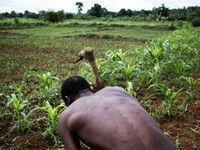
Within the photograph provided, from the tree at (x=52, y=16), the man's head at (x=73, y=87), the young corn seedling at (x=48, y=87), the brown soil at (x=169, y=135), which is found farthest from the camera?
the tree at (x=52, y=16)

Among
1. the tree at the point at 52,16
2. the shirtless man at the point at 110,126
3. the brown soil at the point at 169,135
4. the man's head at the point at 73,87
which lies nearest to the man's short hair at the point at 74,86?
the man's head at the point at 73,87

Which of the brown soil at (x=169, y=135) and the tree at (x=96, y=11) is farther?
the tree at (x=96, y=11)

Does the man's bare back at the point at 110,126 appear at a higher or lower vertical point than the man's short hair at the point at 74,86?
lower

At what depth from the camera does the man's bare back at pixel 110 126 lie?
5.32ft

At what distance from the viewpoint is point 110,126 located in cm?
169

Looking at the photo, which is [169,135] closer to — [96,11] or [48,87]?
[48,87]

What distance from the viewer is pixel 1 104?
4547 millimetres

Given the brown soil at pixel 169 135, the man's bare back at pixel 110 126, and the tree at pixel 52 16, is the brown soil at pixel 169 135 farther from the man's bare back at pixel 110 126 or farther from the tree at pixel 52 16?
the tree at pixel 52 16

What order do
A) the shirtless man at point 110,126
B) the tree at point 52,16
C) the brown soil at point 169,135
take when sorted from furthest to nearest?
1. the tree at point 52,16
2. the brown soil at point 169,135
3. the shirtless man at point 110,126

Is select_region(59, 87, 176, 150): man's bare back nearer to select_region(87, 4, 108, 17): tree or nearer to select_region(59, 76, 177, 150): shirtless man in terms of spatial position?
select_region(59, 76, 177, 150): shirtless man

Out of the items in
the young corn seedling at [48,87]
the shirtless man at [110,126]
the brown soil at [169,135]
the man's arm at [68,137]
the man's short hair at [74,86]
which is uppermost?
the man's short hair at [74,86]

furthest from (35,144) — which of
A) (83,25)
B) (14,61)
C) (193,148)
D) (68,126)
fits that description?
(83,25)

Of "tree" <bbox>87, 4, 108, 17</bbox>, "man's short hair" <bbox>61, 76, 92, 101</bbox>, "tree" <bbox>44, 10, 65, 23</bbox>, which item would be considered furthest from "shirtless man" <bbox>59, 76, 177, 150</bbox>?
"tree" <bbox>87, 4, 108, 17</bbox>

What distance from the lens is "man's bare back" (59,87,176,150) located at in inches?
63.9
